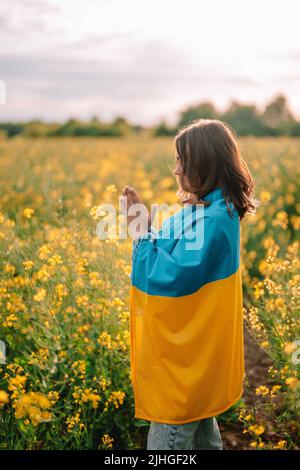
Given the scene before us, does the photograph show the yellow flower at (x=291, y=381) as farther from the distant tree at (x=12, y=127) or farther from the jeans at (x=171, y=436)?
the distant tree at (x=12, y=127)

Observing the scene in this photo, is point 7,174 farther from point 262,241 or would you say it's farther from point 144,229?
point 144,229

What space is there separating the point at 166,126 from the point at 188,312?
110 feet

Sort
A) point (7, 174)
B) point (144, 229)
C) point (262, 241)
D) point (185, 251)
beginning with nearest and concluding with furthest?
point (185, 251), point (144, 229), point (262, 241), point (7, 174)

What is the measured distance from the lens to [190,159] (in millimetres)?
1876

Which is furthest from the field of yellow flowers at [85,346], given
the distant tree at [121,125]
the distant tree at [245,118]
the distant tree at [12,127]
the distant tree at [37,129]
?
the distant tree at [12,127]

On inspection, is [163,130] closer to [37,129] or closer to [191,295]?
[37,129]

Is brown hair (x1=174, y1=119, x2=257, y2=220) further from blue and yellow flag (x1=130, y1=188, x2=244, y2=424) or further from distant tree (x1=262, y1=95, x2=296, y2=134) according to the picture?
distant tree (x1=262, y1=95, x2=296, y2=134)

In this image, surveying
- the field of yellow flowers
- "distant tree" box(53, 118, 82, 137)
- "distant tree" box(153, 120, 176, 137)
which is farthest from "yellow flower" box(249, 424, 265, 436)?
"distant tree" box(53, 118, 82, 137)

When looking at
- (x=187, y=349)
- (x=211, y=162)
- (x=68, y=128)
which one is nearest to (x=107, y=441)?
(x=187, y=349)

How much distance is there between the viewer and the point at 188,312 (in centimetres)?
183

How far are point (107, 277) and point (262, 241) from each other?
2.75 meters

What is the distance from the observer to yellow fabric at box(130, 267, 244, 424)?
5.99 ft
